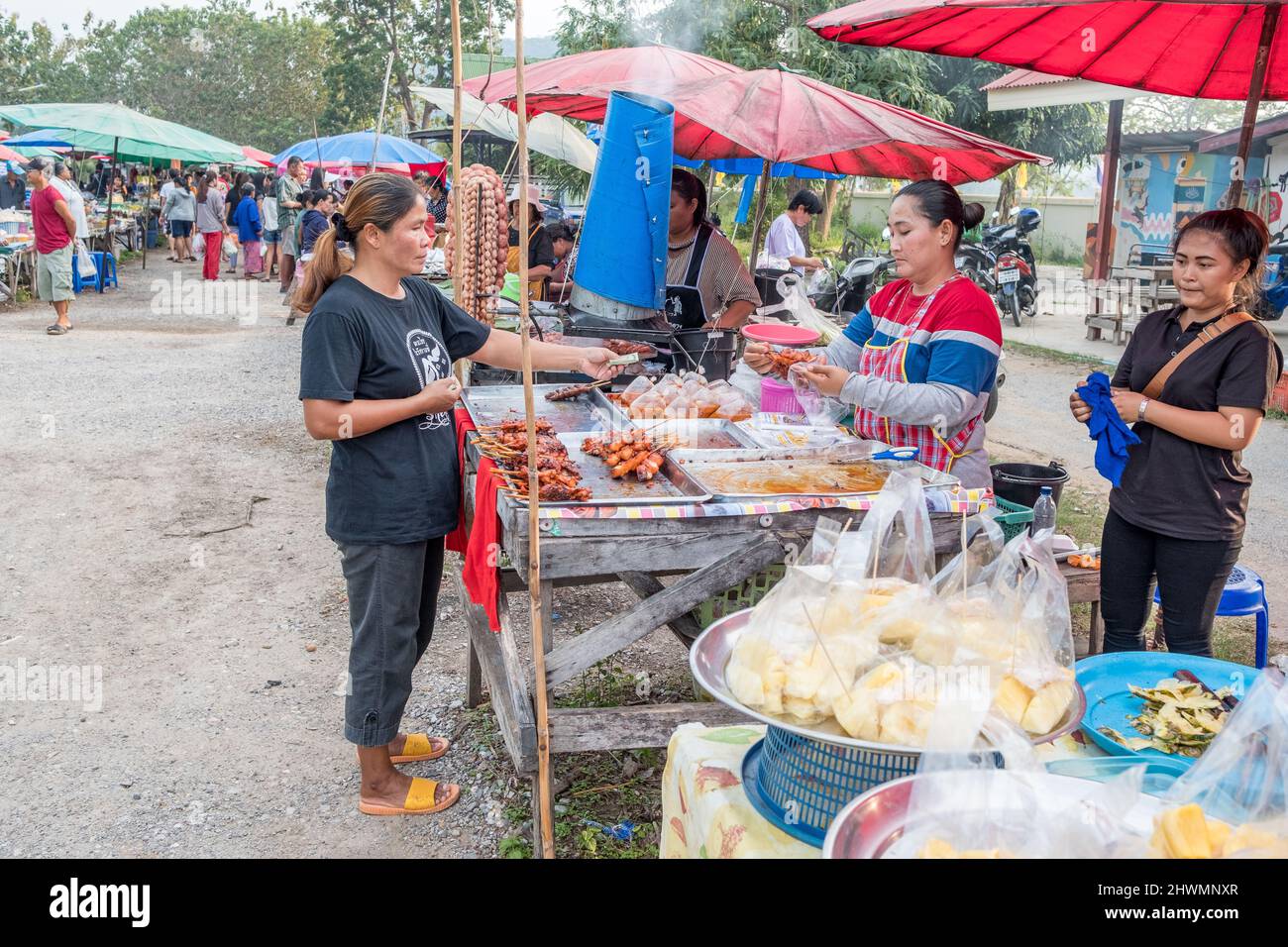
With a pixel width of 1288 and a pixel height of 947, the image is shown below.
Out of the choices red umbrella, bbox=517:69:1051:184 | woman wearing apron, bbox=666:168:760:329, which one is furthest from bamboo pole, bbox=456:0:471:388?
woman wearing apron, bbox=666:168:760:329

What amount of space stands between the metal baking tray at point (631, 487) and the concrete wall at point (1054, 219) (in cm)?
2797

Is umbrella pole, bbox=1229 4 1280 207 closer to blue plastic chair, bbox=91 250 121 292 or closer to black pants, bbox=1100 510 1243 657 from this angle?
black pants, bbox=1100 510 1243 657

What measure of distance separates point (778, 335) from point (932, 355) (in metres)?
1.85

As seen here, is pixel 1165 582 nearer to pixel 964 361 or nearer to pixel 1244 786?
pixel 964 361

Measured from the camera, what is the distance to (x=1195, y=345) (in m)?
2.96

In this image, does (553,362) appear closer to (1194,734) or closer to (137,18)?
(1194,734)

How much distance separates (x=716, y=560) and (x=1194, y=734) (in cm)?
141

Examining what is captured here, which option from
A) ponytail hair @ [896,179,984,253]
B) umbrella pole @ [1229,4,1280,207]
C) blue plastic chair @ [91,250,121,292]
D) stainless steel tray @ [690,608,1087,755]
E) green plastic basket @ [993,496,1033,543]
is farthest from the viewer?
blue plastic chair @ [91,250,121,292]

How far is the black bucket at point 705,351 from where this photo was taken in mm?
5484

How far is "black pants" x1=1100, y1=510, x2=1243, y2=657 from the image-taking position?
2994 mm

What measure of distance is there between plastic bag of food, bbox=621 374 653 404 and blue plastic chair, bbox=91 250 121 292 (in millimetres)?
15178

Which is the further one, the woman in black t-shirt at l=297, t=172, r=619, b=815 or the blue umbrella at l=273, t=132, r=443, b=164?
the blue umbrella at l=273, t=132, r=443, b=164

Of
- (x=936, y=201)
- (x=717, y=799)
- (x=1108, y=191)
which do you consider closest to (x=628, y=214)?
(x=936, y=201)

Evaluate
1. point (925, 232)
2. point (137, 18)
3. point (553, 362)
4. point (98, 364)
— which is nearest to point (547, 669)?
point (553, 362)
